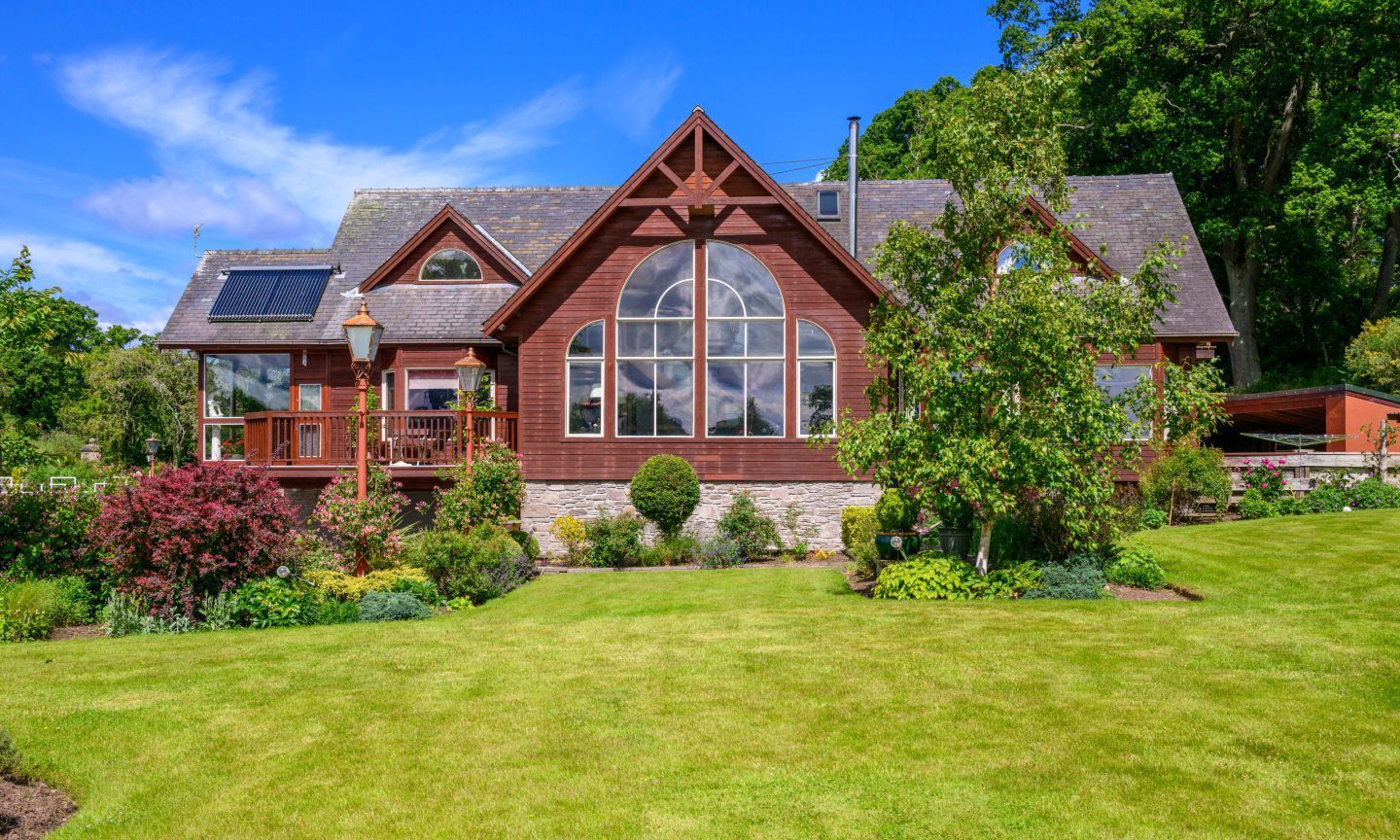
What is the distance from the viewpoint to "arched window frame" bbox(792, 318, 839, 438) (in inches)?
784

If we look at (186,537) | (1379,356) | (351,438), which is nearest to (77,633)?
(186,537)

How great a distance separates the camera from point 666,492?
18984 mm

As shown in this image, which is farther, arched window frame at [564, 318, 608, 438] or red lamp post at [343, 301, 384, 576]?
arched window frame at [564, 318, 608, 438]

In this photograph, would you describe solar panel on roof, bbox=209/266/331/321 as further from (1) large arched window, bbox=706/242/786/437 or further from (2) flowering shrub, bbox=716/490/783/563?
(2) flowering shrub, bbox=716/490/783/563

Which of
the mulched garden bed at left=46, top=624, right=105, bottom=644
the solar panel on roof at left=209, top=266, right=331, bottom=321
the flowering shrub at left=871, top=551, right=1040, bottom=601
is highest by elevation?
the solar panel on roof at left=209, top=266, right=331, bottom=321

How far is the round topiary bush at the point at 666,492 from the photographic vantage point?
62.3 feet

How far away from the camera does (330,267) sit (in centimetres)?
2419

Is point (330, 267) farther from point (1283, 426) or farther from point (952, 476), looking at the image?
point (1283, 426)

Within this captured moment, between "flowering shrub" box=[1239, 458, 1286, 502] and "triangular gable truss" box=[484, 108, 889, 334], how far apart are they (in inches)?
324

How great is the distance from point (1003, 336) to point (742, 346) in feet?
24.2

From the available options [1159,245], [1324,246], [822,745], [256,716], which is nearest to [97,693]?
[256,716]

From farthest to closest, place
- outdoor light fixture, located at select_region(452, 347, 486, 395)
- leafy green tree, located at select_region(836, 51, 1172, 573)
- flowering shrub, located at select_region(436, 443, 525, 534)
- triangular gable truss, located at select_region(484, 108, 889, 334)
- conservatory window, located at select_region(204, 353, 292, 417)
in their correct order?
1. conservatory window, located at select_region(204, 353, 292, 417)
2. triangular gable truss, located at select_region(484, 108, 889, 334)
3. outdoor light fixture, located at select_region(452, 347, 486, 395)
4. flowering shrub, located at select_region(436, 443, 525, 534)
5. leafy green tree, located at select_region(836, 51, 1172, 573)

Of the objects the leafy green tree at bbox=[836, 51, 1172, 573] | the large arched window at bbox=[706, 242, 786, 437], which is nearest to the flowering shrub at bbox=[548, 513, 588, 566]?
the large arched window at bbox=[706, 242, 786, 437]

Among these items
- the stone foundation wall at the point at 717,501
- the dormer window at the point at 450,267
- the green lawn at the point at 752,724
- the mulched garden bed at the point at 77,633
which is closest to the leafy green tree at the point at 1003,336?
the green lawn at the point at 752,724
